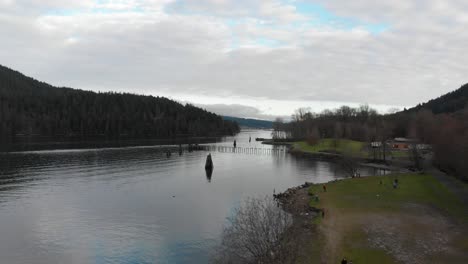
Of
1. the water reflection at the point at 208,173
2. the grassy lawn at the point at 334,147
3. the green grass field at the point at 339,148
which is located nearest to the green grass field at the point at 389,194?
the water reflection at the point at 208,173

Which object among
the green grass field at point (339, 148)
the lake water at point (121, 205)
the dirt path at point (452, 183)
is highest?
the green grass field at point (339, 148)

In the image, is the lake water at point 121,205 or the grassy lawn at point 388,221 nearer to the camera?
the grassy lawn at point 388,221

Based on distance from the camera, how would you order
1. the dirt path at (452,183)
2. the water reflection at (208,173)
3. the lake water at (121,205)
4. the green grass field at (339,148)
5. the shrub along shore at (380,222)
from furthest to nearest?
1. the green grass field at (339,148)
2. the water reflection at (208,173)
3. the dirt path at (452,183)
4. the lake water at (121,205)
5. the shrub along shore at (380,222)

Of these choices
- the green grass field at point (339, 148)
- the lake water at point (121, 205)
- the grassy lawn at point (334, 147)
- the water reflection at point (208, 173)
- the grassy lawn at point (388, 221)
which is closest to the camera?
the grassy lawn at point (388, 221)

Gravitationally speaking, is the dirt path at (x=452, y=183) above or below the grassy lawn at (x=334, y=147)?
below

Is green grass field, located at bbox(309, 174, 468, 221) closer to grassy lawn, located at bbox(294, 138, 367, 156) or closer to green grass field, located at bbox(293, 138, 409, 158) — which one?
green grass field, located at bbox(293, 138, 409, 158)

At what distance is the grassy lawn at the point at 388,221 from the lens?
35.0 m

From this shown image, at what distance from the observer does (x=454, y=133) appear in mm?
80562

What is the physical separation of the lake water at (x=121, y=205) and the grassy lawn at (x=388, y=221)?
12.8m

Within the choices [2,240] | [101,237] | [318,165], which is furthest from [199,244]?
[318,165]

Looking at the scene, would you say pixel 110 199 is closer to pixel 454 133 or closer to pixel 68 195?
pixel 68 195

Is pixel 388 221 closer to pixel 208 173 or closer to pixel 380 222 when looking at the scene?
pixel 380 222

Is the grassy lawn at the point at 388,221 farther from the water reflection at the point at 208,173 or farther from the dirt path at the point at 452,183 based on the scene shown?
the water reflection at the point at 208,173

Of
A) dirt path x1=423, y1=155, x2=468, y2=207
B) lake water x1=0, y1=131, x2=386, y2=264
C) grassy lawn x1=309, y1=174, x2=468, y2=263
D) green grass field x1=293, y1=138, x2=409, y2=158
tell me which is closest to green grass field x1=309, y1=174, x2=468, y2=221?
grassy lawn x1=309, y1=174, x2=468, y2=263
